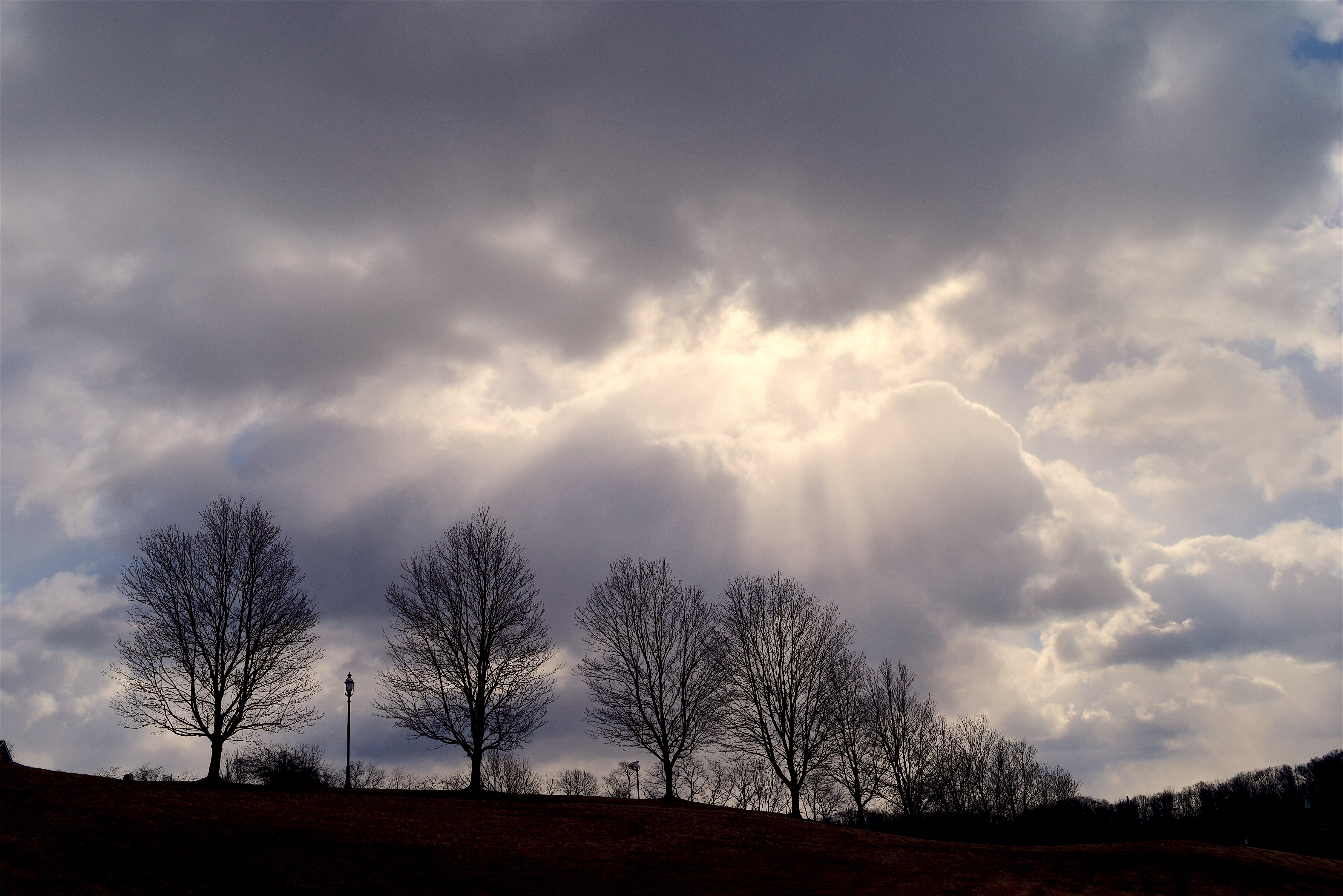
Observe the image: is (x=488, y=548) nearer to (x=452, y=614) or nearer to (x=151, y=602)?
(x=452, y=614)

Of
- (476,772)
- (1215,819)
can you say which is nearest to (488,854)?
(476,772)

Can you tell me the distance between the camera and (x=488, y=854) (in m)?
23.2

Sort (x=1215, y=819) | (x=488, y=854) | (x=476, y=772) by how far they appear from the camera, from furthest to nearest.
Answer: (x=1215, y=819) < (x=476, y=772) < (x=488, y=854)

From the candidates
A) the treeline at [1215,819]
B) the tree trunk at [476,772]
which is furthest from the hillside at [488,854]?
the treeline at [1215,819]

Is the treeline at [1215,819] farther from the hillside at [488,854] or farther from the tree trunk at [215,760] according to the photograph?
the tree trunk at [215,760]

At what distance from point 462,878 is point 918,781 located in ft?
155

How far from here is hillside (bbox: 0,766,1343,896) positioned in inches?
683

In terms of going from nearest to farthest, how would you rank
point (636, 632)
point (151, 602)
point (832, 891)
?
point (832, 891), point (151, 602), point (636, 632)

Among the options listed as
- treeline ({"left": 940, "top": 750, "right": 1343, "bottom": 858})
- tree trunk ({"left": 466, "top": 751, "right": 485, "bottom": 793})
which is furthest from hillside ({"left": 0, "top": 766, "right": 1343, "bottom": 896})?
treeline ({"left": 940, "top": 750, "right": 1343, "bottom": 858})

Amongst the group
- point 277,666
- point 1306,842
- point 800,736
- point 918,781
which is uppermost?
point 277,666

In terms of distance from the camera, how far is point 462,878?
21.0 meters

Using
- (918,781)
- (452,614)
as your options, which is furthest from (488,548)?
(918,781)

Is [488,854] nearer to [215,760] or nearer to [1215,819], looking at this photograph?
[215,760]

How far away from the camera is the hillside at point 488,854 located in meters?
17.4
